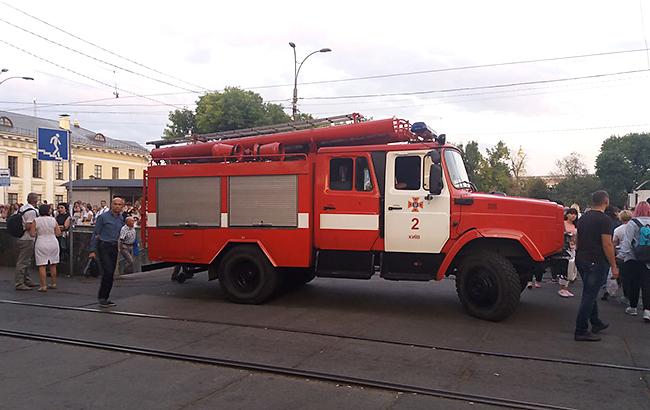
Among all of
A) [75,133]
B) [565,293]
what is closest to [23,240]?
[565,293]

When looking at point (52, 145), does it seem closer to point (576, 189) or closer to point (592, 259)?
point (592, 259)

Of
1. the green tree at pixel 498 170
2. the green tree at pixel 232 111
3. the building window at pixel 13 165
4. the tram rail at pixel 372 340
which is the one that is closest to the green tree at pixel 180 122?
the green tree at pixel 232 111

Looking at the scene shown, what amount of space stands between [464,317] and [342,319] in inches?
73.7

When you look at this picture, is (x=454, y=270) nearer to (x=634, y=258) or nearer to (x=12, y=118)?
(x=634, y=258)

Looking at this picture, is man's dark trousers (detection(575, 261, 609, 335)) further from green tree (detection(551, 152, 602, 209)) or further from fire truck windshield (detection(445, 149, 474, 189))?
green tree (detection(551, 152, 602, 209))

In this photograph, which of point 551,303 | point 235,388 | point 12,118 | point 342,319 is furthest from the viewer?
point 12,118

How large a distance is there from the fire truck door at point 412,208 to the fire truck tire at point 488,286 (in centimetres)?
57

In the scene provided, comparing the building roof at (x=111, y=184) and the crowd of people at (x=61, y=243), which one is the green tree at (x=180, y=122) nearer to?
the building roof at (x=111, y=184)

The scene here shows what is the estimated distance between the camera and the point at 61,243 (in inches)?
500

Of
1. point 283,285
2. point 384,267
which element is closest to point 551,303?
point 384,267

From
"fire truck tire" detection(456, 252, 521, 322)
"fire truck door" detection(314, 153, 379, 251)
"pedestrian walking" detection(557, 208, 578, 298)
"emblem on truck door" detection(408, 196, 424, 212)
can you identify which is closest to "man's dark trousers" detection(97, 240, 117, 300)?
"fire truck door" detection(314, 153, 379, 251)

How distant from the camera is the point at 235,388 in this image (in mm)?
5152

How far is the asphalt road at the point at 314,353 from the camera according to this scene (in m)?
4.93

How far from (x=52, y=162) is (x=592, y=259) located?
5614 centimetres
